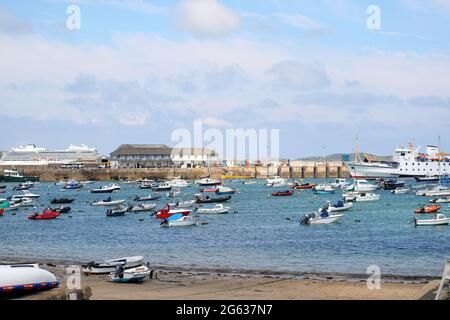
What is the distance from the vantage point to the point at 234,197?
10719 cm

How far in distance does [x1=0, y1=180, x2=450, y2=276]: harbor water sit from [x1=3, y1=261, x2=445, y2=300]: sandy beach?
9.46 feet

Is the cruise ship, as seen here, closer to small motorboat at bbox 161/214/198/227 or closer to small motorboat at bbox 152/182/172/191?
small motorboat at bbox 152/182/172/191

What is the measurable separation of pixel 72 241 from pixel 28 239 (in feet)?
14.7

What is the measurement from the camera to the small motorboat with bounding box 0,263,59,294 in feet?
63.7

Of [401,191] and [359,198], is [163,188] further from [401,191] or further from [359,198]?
[359,198]

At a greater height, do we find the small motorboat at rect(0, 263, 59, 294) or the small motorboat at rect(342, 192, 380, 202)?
the small motorboat at rect(0, 263, 59, 294)

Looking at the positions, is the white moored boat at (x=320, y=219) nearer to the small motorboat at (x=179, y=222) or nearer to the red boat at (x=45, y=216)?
the small motorboat at (x=179, y=222)

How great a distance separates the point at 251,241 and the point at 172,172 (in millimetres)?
135295

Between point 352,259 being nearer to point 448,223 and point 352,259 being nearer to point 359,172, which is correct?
point 448,223

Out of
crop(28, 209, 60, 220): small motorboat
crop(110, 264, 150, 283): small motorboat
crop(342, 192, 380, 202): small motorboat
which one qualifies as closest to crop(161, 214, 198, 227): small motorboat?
crop(28, 209, 60, 220): small motorboat

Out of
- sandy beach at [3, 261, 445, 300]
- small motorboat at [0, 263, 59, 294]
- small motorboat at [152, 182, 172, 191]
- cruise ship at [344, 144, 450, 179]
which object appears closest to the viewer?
small motorboat at [0, 263, 59, 294]
